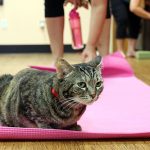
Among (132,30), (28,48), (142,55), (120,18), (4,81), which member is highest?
(4,81)

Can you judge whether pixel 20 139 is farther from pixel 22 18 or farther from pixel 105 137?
pixel 22 18

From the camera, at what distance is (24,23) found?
466cm

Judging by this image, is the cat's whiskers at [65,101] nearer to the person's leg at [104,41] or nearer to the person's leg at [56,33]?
the person's leg at [56,33]

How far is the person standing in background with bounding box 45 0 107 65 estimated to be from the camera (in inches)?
64.9

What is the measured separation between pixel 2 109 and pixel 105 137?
0.30m

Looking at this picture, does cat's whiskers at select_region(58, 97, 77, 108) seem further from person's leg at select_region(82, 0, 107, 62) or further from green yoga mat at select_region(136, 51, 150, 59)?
green yoga mat at select_region(136, 51, 150, 59)

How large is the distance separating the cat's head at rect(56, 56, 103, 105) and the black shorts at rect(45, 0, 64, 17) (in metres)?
0.99

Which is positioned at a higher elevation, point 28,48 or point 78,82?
point 78,82

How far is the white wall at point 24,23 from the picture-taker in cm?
460

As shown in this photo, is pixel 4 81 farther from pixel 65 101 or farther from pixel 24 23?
pixel 24 23

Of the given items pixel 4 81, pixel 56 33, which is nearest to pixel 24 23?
pixel 56 33

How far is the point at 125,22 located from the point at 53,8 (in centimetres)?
179

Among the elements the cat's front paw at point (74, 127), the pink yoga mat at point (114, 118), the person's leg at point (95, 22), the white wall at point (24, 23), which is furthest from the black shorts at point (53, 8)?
the white wall at point (24, 23)

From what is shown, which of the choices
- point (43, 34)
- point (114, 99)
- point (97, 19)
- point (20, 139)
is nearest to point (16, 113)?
point (20, 139)
